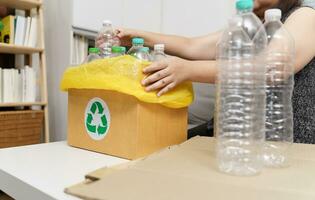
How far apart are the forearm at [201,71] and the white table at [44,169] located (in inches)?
12.9

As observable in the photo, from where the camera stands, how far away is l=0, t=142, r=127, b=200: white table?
672 mm

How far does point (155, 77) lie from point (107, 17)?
1631 millimetres

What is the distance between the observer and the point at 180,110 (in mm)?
1017

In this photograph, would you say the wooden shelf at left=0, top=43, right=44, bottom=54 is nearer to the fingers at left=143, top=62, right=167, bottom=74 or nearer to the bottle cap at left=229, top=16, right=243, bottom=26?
the fingers at left=143, top=62, right=167, bottom=74

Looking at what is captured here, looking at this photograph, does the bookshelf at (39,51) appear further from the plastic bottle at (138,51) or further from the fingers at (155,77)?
the fingers at (155,77)

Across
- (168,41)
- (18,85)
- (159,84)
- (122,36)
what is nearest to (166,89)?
(159,84)

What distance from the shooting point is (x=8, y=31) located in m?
2.25

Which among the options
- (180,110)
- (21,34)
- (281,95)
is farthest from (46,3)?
(281,95)

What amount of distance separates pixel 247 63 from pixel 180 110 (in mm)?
293

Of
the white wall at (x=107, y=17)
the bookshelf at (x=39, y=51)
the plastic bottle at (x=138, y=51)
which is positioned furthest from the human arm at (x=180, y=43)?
the bookshelf at (x=39, y=51)

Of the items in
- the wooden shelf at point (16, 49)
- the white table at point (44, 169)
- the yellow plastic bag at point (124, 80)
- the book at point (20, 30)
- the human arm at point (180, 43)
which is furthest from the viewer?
the book at point (20, 30)

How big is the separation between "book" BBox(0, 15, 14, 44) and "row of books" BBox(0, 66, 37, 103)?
0.22 m

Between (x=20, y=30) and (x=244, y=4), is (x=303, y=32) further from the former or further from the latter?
(x=20, y=30)

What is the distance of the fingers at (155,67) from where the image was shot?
0.91 meters
